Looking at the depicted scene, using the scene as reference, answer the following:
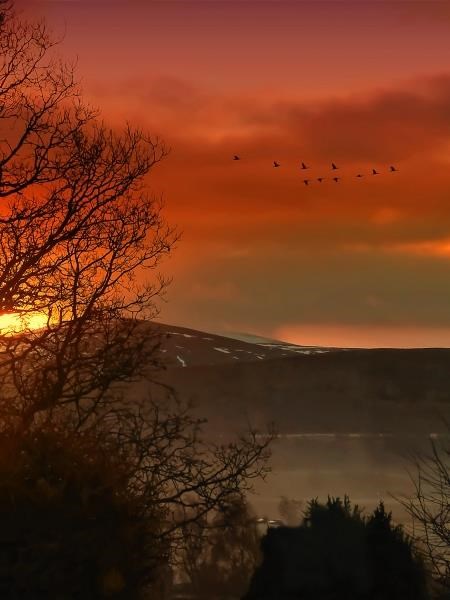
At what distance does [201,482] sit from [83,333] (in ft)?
10.8

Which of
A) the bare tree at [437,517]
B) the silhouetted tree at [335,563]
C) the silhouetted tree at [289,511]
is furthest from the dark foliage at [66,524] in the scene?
the silhouetted tree at [289,511]

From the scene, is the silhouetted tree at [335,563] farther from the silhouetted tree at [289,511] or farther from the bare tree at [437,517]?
the silhouetted tree at [289,511]

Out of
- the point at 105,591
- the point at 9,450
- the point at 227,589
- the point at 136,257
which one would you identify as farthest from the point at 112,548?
the point at 227,589

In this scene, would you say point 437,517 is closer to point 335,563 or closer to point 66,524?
point 335,563

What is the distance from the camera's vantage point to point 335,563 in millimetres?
11641

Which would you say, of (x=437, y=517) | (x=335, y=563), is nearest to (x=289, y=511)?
(x=437, y=517)

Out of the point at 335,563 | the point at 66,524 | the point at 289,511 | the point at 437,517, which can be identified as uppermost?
the point at 289,511

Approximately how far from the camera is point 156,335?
63.7ft

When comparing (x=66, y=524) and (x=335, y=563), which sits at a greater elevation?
(x=66, y=524)

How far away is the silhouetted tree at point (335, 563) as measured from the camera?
37.6ft

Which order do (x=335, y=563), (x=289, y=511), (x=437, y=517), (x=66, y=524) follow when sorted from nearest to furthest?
(x=66, y=524) → (x=335, y=563) → (x=437, y=517) → (x=289, y=511)

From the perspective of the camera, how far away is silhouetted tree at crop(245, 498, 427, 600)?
11.5 m

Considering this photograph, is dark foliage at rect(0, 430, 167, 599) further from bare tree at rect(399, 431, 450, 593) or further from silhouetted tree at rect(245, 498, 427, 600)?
bare tree at rect(399, 431, 450, 593)

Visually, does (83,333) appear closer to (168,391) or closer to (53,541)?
(168,391)
